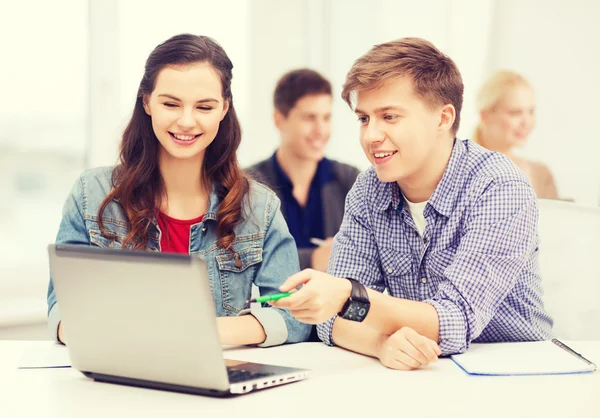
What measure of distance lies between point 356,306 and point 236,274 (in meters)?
0.50

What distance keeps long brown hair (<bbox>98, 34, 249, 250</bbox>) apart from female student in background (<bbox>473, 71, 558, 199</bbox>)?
213cm

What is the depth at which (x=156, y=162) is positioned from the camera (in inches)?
73.7

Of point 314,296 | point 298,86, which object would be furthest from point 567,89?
point 314,296

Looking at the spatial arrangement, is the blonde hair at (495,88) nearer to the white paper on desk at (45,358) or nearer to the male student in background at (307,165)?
the male student in background at (307,165)

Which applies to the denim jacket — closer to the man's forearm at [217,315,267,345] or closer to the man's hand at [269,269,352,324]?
the man's forearm at [217,315,267,345]

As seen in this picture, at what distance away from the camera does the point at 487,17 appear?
13.1ft

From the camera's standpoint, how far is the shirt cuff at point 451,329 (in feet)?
4.80

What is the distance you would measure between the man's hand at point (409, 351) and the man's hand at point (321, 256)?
205 centimetres

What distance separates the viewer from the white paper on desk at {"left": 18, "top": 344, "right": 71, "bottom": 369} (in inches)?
54.7

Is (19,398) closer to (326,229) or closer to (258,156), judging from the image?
(326,229)

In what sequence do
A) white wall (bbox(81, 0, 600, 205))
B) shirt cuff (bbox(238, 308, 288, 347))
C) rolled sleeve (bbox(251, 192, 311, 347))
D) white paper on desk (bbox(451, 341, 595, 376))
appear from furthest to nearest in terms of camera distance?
white wall (bbox(81, 0, 600, 205))
rolled sleeve (bbox(251, 192, 311, 347))
shirt cuff (bbox(238, 308, 288, 347))
white paper on desk (bbox(451, 341, 595, 376))

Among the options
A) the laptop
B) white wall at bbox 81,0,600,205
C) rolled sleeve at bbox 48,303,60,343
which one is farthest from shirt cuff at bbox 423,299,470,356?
white wall at bbox 81,0,600,205

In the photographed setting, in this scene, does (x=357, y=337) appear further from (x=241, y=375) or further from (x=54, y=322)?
(x=54, y=322)

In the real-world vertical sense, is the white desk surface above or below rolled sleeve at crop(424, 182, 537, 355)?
below
